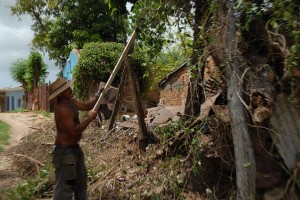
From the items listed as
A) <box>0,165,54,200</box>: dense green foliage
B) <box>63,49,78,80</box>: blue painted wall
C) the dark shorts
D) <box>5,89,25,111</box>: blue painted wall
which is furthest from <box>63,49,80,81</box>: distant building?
<box>5,89,25,111</box>: blue painted wall

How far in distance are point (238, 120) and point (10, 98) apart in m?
44.8

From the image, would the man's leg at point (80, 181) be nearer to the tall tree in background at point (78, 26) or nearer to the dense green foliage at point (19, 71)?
the tall tree in background at point (78, 26)

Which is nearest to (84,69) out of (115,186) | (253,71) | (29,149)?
(29,149)

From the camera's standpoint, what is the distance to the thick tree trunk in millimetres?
4438

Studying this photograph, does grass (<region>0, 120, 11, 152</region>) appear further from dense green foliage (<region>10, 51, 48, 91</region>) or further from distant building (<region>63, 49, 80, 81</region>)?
dense green foliage (<region>10, 51, 48, 91</region>)

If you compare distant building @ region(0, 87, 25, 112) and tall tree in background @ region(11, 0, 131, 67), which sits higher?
tall tree in background @ region(11, 0, 131, 67)

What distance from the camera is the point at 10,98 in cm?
4581

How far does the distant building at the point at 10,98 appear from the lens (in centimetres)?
4406

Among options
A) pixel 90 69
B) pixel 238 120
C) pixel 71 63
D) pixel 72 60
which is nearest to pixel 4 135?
pixel 90 69

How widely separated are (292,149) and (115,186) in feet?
9.42

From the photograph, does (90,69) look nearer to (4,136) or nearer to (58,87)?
(4,136)

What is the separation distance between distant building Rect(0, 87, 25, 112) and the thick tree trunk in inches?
1636

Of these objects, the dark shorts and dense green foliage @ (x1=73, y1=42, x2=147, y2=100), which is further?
dense green foliage @ (x1=73, y1=42, x2=147, y2=100)

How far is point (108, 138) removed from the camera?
8492 mm
